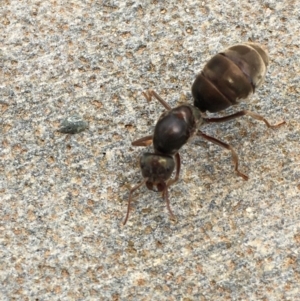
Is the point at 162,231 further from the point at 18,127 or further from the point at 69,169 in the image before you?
the point at 18,127

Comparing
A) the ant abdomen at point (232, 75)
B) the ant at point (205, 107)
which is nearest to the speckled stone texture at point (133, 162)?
the ant at point (205, 107)

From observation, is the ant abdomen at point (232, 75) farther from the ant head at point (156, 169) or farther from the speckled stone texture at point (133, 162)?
the ant head at point (156, 169)

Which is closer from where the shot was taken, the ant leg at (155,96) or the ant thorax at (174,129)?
the ant thorax at (174,129)

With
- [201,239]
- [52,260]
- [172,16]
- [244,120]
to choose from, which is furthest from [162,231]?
[172,16]

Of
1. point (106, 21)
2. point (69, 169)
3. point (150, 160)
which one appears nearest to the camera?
point (150, 160)

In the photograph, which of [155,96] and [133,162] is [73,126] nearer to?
[133,162]

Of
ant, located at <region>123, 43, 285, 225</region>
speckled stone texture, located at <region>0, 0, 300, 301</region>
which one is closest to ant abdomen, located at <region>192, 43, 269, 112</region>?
ant, located at <region>123, 43, 285, 225</region>

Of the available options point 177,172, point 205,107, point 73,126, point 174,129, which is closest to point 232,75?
point 205,107
